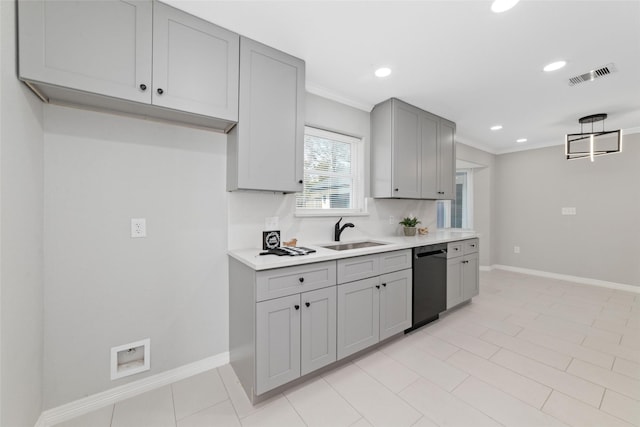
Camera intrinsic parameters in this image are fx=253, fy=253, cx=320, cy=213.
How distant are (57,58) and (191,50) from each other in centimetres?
67

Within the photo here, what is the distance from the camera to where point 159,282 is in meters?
1.86

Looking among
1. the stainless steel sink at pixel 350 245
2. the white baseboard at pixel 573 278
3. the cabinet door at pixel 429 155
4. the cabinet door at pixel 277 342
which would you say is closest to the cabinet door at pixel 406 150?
the cabinet door at pixel 429 155

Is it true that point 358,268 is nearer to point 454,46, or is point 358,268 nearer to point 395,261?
point 395,261

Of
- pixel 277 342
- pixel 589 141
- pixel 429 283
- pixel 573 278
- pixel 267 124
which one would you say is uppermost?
pixel 589 141

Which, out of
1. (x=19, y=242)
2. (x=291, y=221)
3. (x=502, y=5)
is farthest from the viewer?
(x=291, y=221)

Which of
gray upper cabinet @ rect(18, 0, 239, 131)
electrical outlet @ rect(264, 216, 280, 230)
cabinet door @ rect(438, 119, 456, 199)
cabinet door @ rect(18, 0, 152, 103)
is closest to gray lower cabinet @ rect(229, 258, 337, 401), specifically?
electrical outlet @ rect(264, 216, 280, 230)

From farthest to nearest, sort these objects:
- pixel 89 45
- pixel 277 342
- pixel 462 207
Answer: pixel 462 207, pixel 277 342, pixel 89 45

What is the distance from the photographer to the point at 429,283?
279 centimetres

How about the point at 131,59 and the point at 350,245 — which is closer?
the point at 131,59

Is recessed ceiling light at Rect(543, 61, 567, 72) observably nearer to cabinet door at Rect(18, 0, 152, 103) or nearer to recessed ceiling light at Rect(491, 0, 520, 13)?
recessed ceiling light at Rect(491, 0, 520, 13)

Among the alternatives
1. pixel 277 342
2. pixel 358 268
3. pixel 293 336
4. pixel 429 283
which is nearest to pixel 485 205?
pixel 429 283

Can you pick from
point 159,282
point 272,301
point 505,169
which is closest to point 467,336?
point 272,301

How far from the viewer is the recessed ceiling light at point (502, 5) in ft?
5.03

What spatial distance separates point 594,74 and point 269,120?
3032 millimetres
